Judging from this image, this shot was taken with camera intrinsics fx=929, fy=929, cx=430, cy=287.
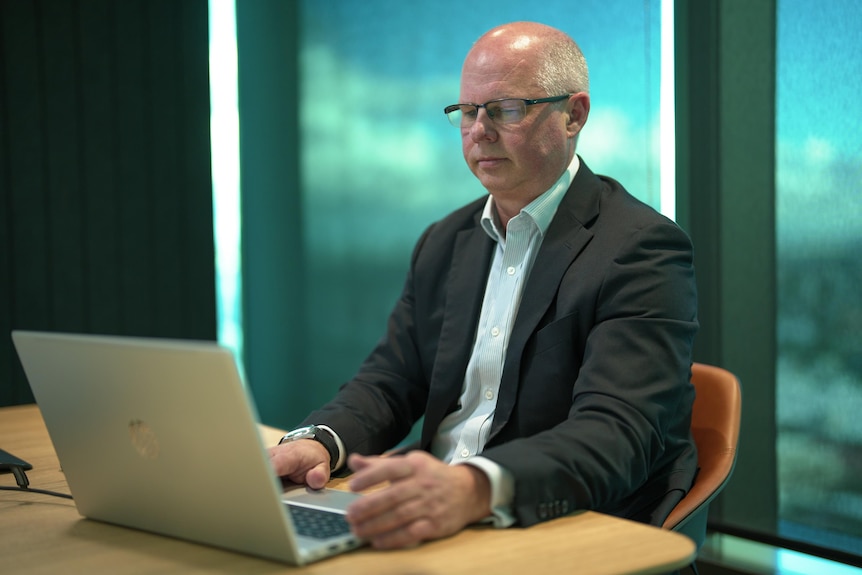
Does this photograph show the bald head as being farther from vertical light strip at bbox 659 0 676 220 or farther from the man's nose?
vertical light strip at bbox 659 0 676 220

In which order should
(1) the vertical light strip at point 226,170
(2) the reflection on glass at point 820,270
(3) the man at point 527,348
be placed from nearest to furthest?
(3) the man at point 527,348 < (2) the reflection on glass at point 820,270 < (1) the vertical light strip at point 226,170

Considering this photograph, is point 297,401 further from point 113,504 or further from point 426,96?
point 113,504

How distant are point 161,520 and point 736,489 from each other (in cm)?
226

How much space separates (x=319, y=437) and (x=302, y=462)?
0.12 meters

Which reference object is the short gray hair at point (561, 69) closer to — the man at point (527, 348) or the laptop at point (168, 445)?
the man at point (527, 348)

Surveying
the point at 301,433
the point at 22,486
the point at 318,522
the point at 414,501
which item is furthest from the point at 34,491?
the point at 414,501

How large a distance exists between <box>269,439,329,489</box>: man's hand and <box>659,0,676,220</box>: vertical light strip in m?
1.90

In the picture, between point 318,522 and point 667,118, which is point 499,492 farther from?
point 667,118

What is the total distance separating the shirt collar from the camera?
1892 mm

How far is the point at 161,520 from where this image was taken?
1210 millimetres

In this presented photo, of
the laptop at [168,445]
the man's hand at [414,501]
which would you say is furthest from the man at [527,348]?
the laptop at [168,445]

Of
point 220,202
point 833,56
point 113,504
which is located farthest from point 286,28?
point 113,504

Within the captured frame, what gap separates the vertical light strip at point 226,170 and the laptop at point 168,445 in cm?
370

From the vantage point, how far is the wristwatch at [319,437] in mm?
1604
